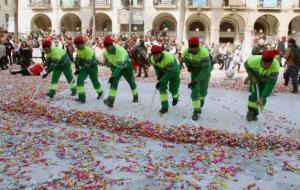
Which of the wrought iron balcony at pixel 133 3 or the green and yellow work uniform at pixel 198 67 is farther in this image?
the wrought iron balcony at pixel 133 3

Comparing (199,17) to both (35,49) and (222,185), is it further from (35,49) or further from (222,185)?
(222,185)

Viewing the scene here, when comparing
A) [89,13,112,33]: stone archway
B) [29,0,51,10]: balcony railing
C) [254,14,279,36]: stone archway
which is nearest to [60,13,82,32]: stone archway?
[29,0,51,10]: balcony railing

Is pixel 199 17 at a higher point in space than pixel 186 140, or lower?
higher

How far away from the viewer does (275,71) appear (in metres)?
7.43

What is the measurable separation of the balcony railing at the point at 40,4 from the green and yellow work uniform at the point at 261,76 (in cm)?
3659

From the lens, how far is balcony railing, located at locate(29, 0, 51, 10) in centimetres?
4109

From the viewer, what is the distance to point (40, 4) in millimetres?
41375

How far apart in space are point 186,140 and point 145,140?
0.68 meters

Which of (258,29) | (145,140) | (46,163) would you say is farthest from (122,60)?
(258,29)

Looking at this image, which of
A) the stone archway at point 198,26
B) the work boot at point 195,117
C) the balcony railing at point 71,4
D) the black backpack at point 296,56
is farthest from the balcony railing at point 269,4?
the work boot at point 195,117

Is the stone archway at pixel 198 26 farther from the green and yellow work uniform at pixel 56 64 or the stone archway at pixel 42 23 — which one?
the green and yellow work uniform at pixel 56 64

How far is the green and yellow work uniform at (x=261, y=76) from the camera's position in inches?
293

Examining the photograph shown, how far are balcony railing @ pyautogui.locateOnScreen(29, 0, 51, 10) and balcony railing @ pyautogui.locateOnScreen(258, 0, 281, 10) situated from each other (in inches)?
834

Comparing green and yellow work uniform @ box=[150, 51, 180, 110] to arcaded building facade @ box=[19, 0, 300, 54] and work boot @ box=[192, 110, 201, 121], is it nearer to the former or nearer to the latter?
work boot @ box=[192, 110, 201, 121]
